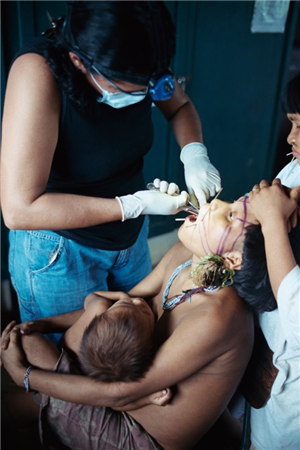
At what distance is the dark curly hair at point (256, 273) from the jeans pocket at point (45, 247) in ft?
2.07

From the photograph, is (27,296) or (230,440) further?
(230,440)

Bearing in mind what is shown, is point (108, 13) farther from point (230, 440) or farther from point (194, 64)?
point (194, 64)

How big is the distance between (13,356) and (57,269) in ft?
1.16

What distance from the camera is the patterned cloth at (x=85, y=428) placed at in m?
1.46

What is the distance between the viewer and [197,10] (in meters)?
3.04

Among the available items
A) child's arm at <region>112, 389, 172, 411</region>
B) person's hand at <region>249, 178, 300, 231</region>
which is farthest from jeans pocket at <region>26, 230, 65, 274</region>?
person's hand at <region>249, 178, 300, 231</region>

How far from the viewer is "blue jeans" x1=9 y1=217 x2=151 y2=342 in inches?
61.4

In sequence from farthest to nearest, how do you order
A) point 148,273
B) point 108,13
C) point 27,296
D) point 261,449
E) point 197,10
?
point 197,10, point 148,273, point 27,296, point 261,449, point 108,13

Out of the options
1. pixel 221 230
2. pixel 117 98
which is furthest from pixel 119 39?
pixel 221 230

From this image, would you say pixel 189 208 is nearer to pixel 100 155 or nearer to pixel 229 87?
pixel 100 155

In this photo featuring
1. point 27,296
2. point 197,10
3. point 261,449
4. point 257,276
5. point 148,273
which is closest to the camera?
point 257,276

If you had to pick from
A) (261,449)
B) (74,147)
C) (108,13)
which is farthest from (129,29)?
(261,449)

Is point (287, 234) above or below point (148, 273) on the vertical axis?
above

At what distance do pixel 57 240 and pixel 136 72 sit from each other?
0.67 meters
